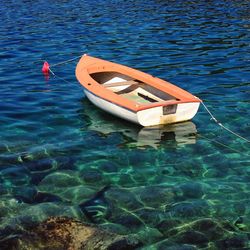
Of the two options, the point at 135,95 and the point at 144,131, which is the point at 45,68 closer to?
the point at 135,95

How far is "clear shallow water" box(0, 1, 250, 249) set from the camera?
33.7 feet

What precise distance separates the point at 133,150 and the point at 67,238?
5.11m

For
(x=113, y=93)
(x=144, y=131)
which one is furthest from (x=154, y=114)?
(x=113, y=93)

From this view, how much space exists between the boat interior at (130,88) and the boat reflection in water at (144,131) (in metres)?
1.54

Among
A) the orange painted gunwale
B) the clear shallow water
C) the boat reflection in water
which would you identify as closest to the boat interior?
the orange painted gunwale

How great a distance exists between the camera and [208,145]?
13953mm

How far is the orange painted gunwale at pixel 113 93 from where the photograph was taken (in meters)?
14.6

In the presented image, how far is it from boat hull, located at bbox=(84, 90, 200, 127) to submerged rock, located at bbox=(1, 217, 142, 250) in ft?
18.5

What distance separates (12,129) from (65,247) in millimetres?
7217

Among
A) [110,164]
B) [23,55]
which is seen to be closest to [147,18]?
[23,55]

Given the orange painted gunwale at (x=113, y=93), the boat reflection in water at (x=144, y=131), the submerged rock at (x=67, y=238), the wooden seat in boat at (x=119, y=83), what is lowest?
the boat reflection in water at (x=144, y=131)

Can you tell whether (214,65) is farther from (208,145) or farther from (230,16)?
(230,16)

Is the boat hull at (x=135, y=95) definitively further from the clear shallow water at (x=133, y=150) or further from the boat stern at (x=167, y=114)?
the clear shallow water at (x=133, y=150)

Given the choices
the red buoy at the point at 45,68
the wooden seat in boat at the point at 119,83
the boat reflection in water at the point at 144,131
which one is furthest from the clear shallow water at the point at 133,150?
the wooden seat in boat at the point at 119,83
